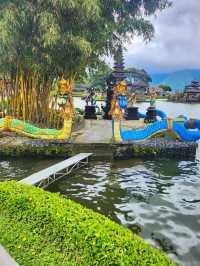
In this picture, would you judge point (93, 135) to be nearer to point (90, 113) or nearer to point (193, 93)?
point (90, 113)

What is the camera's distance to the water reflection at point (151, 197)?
6.75m

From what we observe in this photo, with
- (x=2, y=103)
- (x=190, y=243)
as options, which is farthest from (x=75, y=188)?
(x=2, y=103)

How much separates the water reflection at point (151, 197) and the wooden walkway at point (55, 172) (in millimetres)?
278

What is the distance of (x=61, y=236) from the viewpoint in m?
4.99

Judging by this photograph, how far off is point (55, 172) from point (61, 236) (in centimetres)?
543

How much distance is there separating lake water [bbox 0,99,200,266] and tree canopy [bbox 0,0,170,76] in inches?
176

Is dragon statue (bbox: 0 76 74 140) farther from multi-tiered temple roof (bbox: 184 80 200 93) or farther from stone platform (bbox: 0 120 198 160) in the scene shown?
multi-tiered temple roof (bbox: 184 80 200 93)

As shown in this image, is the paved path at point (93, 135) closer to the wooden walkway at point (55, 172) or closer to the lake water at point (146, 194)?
the wooden walkway at point (55, 172)

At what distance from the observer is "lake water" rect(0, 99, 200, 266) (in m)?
6.78

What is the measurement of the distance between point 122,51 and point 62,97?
22.0 feet

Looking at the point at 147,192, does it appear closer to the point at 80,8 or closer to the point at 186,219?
the point at 186,219

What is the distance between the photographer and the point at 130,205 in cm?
854

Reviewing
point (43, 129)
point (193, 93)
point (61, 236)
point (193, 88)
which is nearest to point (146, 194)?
point (61, 236)

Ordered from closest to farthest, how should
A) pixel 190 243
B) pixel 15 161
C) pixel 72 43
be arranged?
1. pixel 190 243
2. pixel 15 161
3. pixel 72 43
